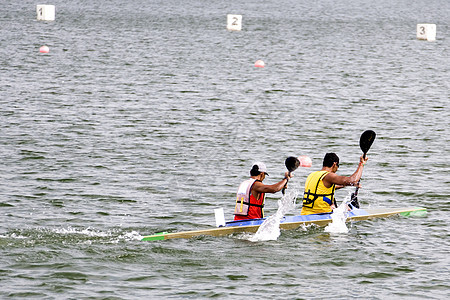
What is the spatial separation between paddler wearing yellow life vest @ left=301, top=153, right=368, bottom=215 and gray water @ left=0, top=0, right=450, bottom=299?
666 mm

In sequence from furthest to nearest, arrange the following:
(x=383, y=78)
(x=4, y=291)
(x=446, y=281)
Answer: (x=383, y=78) → (x=446, y=281) → (x=4, y=291)

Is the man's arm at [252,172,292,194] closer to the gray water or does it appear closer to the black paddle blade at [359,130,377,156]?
the gray water

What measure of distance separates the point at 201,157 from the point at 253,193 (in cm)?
765

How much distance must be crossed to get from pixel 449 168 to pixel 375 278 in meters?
9.23

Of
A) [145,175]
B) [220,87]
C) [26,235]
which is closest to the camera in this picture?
[26,235]

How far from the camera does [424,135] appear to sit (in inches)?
1039

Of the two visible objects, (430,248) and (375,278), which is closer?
(375,278)

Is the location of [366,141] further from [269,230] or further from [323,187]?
[269,230]

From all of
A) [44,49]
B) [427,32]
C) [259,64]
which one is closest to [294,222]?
[259,64]

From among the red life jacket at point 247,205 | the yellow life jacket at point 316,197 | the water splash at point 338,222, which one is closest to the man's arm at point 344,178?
the yellow life jacket at point 316,197

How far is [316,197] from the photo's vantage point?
53.0 feet

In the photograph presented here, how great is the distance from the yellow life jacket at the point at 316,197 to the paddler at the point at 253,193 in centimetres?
117

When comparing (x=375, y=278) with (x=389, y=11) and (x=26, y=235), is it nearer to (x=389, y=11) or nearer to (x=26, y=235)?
(x=26, y=235)

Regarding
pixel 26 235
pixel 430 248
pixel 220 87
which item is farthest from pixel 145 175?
pixel 220 87
